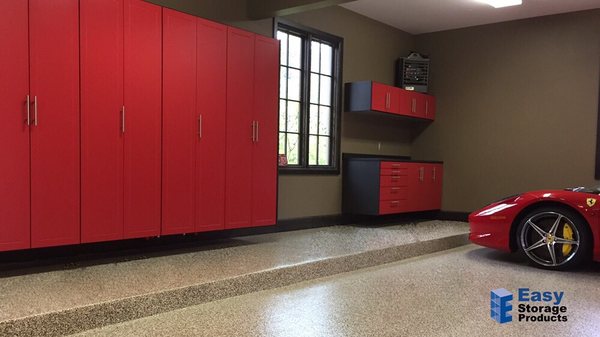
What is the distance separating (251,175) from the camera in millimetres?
4121

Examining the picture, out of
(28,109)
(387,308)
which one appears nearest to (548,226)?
(387,308)

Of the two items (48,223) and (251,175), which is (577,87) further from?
(48,223)

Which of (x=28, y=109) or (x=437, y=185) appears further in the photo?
(x=437, y=185)

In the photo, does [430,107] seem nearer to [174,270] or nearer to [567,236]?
[567,236]

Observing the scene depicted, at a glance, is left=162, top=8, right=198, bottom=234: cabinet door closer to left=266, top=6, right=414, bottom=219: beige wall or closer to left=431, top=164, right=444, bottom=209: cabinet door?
left=266, top=6, right=414, bottom=219: beige wall

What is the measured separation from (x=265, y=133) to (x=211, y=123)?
59 cm

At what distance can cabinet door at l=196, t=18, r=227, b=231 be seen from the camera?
147 inches

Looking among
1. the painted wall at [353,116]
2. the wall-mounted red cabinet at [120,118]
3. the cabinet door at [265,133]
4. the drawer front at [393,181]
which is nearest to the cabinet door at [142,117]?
the wall-mounted red cabinet at [120,118]

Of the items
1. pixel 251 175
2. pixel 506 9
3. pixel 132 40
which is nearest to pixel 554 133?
pixel 506 9

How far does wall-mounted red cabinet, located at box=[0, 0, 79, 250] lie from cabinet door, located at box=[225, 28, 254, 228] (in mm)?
1256

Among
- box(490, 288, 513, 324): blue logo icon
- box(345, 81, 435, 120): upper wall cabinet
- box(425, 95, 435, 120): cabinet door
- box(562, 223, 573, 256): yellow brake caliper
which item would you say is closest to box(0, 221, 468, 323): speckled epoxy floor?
box(490, 288, 513, 324): blue logo icon

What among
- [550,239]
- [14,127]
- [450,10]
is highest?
[450,10]

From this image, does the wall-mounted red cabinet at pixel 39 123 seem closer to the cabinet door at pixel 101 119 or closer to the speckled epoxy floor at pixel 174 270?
the cabinet door at pixel 101 119

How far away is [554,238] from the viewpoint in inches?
151
